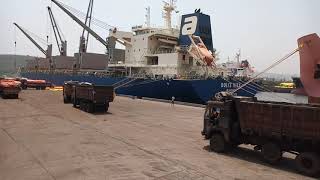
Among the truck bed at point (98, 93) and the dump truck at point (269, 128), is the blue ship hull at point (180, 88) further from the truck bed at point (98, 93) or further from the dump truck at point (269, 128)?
the dump truck at point (269, 128)

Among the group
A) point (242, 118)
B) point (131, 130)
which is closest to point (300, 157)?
point (242, 118)

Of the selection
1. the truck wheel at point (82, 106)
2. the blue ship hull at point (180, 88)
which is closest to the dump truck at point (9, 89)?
the truck wheel at point (82, 106)

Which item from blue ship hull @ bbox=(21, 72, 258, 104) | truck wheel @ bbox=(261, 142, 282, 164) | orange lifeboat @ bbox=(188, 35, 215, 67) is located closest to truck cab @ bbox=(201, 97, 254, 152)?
truck wheel @ bbox=(261, 142, 282, 164)

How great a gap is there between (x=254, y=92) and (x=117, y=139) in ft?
76.0

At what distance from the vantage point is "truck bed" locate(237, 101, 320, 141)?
411 inches

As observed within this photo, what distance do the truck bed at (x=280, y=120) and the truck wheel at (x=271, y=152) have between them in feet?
1.32

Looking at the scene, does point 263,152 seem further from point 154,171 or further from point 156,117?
point 156,117

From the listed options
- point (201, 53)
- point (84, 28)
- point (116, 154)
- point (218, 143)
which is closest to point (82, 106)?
point (201, 53)

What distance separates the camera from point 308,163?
10648 mm

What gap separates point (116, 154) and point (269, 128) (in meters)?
5.42

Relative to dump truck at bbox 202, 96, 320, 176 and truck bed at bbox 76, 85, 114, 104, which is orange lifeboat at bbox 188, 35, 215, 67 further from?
dump truck at bbox 202, 96, 320, 176

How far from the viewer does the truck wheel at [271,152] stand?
37.7 feet

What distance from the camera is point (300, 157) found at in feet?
35.5

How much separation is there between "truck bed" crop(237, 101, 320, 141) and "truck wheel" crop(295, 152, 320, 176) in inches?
22.1
